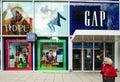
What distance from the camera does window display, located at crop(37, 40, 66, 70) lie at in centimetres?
2639

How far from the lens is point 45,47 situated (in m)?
26.5

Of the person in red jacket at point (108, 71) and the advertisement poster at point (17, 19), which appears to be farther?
the advertisement poster at point (17, 19)

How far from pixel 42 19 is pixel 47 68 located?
383cm

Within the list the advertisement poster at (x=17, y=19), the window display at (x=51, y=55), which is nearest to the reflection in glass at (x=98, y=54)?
the window display at (x=51, y=55)

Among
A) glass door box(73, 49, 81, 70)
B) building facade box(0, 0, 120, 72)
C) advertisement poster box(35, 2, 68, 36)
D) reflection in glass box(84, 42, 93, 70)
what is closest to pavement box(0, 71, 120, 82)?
building facade box(0, 0, 120, 72)

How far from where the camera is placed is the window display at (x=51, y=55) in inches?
1039

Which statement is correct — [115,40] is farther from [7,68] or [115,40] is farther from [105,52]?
[7,68]

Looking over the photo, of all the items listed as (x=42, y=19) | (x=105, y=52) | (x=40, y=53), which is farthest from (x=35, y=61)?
(x=105, y=52)

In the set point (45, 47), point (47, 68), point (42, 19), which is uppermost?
point (42, 19)

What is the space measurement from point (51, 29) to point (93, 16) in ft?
11.2

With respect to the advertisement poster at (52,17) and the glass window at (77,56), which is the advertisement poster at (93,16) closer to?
the advertisement poster at (52,17)

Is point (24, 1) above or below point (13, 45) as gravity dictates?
above

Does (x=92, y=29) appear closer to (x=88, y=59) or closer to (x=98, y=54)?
(x=98, y=54)

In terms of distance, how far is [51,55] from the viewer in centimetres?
2667
